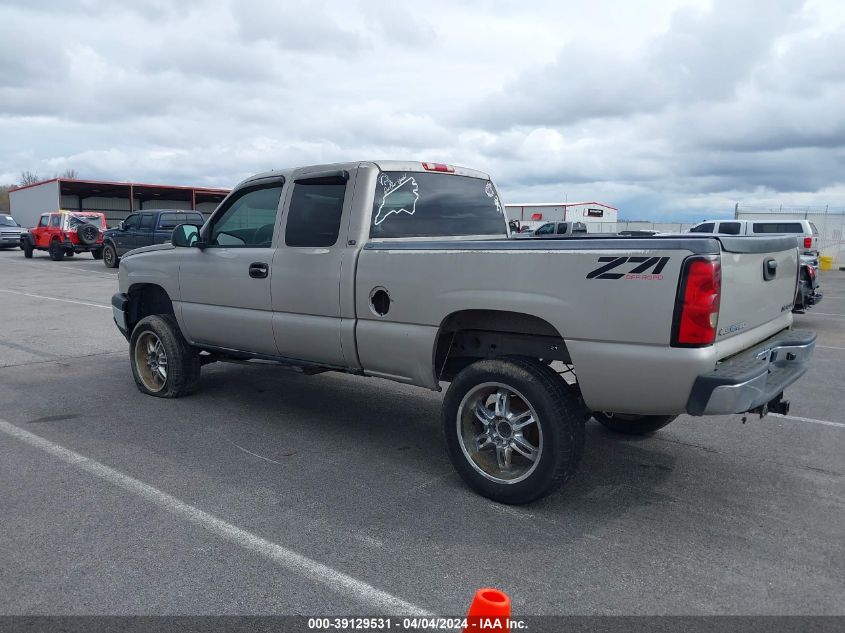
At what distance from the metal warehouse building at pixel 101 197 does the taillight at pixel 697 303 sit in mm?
42616

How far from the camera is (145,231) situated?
835 inches

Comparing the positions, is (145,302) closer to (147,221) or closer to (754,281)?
(754,281)

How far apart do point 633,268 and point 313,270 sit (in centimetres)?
234

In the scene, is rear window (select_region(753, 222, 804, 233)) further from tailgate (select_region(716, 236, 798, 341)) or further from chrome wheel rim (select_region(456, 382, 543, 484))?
chrome wheel rim (select_region(456, 382, 543, 484))

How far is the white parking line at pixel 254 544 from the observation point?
9.87 feet

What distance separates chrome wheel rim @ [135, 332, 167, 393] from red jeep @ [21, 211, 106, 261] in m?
21.8

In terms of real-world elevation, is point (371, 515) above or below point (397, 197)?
below

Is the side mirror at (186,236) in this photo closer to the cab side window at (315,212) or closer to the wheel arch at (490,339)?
the cab side window at (315,212)

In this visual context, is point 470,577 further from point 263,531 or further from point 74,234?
point 74,234

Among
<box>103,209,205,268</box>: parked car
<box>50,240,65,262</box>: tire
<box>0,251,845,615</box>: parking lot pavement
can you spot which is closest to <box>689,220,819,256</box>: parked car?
<box>0,251,845,615</box>: parking lot pavement

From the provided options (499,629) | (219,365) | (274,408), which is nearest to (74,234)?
(219,365)

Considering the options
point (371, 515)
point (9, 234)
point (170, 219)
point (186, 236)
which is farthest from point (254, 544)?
point (9, 234)

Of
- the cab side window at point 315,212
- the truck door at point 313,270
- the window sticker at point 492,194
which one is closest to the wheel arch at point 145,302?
the truck door at point 313,270

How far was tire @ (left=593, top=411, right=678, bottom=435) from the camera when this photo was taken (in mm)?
5160
